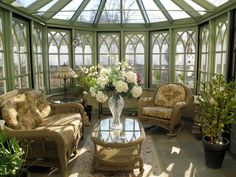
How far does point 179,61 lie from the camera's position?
5.54 m

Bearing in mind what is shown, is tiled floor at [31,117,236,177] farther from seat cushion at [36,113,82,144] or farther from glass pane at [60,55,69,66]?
glass pane at [60,55,69,66]

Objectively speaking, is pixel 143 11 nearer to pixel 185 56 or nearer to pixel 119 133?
pixel 185 56

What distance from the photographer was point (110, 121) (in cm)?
370

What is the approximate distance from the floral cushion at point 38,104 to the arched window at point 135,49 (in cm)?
286

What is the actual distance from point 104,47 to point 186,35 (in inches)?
83.3

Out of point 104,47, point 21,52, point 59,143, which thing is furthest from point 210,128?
point 104,47

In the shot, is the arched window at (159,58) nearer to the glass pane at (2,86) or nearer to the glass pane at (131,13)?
the glass pane at (131,13)

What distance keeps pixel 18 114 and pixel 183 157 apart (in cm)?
247

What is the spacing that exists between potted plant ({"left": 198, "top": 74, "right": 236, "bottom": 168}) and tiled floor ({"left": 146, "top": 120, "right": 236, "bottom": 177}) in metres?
0.15

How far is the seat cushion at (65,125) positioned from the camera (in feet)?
9.95

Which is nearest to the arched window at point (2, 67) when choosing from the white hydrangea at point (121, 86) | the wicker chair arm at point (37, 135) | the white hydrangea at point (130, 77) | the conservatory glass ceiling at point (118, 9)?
the conservatory glass ceiling at point (118, 9)

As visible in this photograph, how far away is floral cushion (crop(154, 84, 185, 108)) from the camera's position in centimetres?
478

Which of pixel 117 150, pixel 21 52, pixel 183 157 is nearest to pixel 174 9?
pixel 183 157

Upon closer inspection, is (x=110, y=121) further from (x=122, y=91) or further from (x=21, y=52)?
(x=21, y=52)
